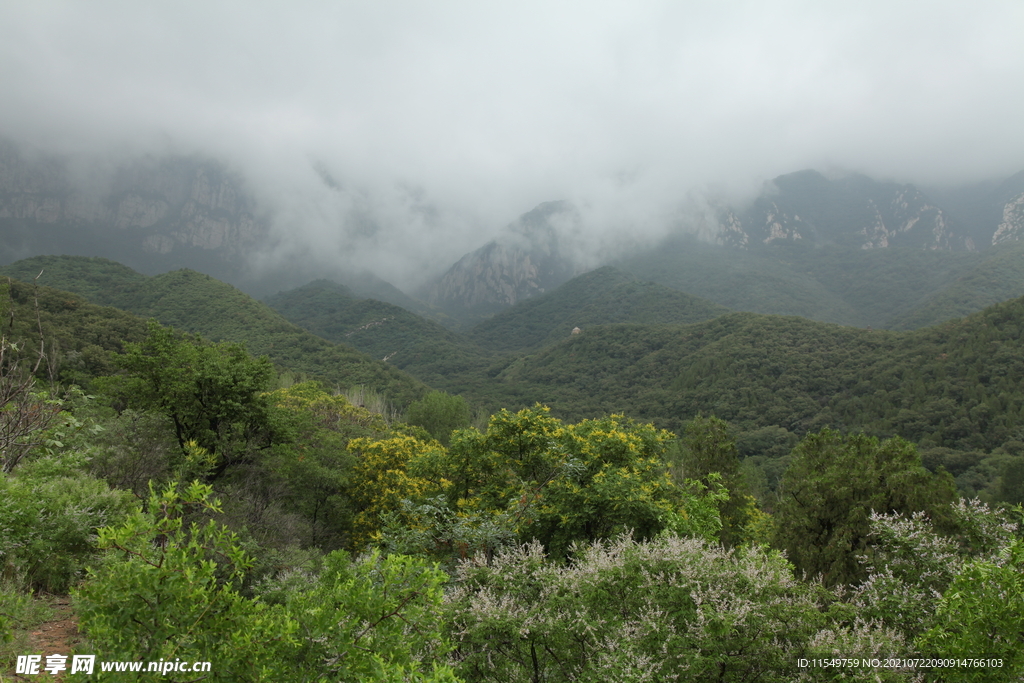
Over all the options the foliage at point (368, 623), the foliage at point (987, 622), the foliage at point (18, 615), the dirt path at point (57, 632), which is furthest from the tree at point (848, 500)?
the foliage at point (18, 615)

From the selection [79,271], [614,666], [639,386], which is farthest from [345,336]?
[614,666]

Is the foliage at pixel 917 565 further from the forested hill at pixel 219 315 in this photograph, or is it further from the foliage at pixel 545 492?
the forested hill at pixel 219 315

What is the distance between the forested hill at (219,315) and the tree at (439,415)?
2863 centimetres

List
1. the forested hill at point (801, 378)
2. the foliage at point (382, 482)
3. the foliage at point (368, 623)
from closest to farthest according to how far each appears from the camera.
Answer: the foliage at point (368, 623) < the foliage at point (382, 482) < the forested hill at point (801, 378)

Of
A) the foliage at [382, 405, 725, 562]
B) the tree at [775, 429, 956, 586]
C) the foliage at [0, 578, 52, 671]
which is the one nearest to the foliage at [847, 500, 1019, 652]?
the tree at [775, 429, 956, 586]

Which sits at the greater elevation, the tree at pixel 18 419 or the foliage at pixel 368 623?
the tree at pixel 18 419

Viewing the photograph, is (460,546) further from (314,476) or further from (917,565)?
(314,476)

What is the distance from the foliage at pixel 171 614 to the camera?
3.06m

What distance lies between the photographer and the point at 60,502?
25.6 feet

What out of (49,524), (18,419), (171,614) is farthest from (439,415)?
(171,614)

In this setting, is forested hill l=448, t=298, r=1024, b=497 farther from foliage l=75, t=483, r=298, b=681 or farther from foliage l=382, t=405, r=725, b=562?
foliage l=75, t=483, r=298, b=681

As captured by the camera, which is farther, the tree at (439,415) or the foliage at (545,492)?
the tree at (439,415)

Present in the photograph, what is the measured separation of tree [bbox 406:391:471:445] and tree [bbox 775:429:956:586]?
44098mm

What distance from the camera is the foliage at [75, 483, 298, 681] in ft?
10.0
